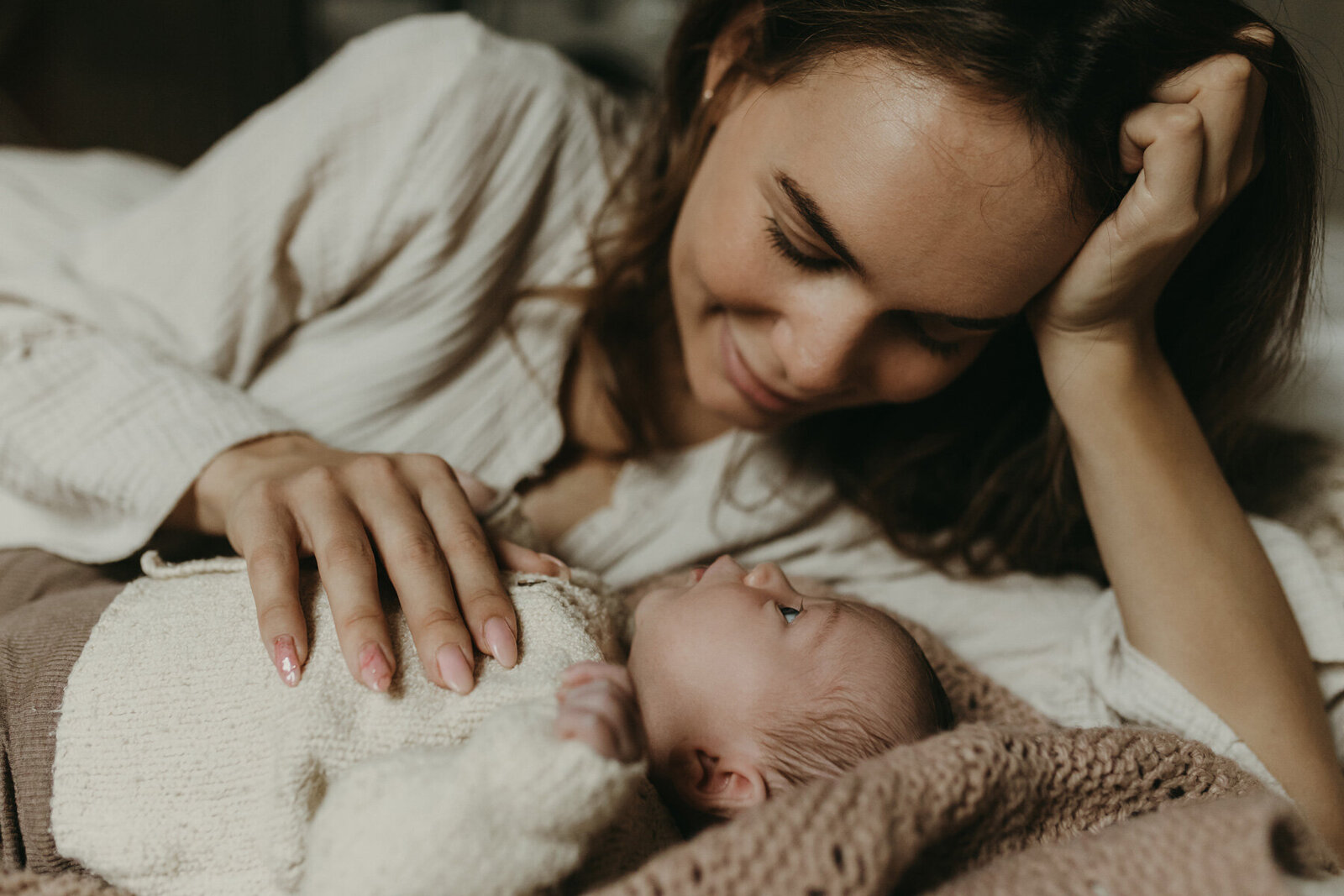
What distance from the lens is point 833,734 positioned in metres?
0.70

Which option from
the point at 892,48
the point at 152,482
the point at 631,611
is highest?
the point at 892,48

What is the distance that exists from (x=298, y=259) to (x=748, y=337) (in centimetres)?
63

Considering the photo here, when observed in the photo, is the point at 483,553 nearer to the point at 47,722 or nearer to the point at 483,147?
the point at 47,722

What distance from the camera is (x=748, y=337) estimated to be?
967 millimetres

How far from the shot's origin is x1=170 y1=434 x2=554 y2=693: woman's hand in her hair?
24.8 inches

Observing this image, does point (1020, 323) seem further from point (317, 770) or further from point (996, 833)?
point (317, 770)

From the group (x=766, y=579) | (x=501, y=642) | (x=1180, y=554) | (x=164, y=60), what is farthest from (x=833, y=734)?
(x=164, y=60)

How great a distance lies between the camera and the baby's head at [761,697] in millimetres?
702

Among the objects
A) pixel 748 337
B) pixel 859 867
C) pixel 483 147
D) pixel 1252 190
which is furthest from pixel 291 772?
pixel 1252 190

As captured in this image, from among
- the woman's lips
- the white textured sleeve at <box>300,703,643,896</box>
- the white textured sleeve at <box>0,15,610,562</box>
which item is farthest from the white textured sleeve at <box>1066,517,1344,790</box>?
Result: the white textured sleeve at <box>0,15,610,562</box>

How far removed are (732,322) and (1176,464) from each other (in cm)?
55

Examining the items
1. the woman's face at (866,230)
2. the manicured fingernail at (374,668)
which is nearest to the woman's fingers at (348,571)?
the manicured fingernail at (374,668)

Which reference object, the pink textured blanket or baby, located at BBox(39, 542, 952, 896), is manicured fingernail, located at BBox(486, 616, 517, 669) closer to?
baby, located at BBox(39, 542, 952, 896)

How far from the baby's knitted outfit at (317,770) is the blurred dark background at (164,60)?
5.29ft
